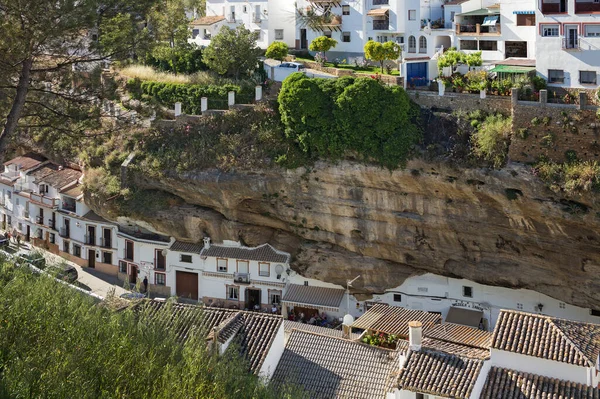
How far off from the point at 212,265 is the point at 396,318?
1006 centimetres

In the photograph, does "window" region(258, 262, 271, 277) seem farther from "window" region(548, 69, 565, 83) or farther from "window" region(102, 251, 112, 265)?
"window" region(548, 69, 565, 83)

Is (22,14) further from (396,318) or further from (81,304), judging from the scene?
(396,318)

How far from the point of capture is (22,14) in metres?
25.8

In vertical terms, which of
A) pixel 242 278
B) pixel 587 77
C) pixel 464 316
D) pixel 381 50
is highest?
pixel 381 50

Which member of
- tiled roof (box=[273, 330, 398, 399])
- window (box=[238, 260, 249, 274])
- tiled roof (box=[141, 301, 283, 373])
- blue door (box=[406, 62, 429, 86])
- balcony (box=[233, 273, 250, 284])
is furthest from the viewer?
window (box=[238, 260, 249, 274])

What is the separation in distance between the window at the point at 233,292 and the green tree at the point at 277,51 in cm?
1249

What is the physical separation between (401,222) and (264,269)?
696 cm

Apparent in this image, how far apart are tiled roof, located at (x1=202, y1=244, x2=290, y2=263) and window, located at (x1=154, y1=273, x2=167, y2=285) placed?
8.51 ft

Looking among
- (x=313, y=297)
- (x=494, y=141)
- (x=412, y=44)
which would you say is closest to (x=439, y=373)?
(x=494, y=141)

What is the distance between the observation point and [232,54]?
43625mm

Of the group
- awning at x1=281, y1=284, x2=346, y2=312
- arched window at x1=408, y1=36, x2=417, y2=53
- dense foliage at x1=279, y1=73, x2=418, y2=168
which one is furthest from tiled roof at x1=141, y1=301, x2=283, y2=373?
arched window at x1=408, y1=36, x2=417, y2=53

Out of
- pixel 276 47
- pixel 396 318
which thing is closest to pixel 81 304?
pixel 396 318

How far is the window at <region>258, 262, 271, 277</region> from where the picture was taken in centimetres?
3938

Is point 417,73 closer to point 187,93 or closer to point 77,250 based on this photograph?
point 187,93
